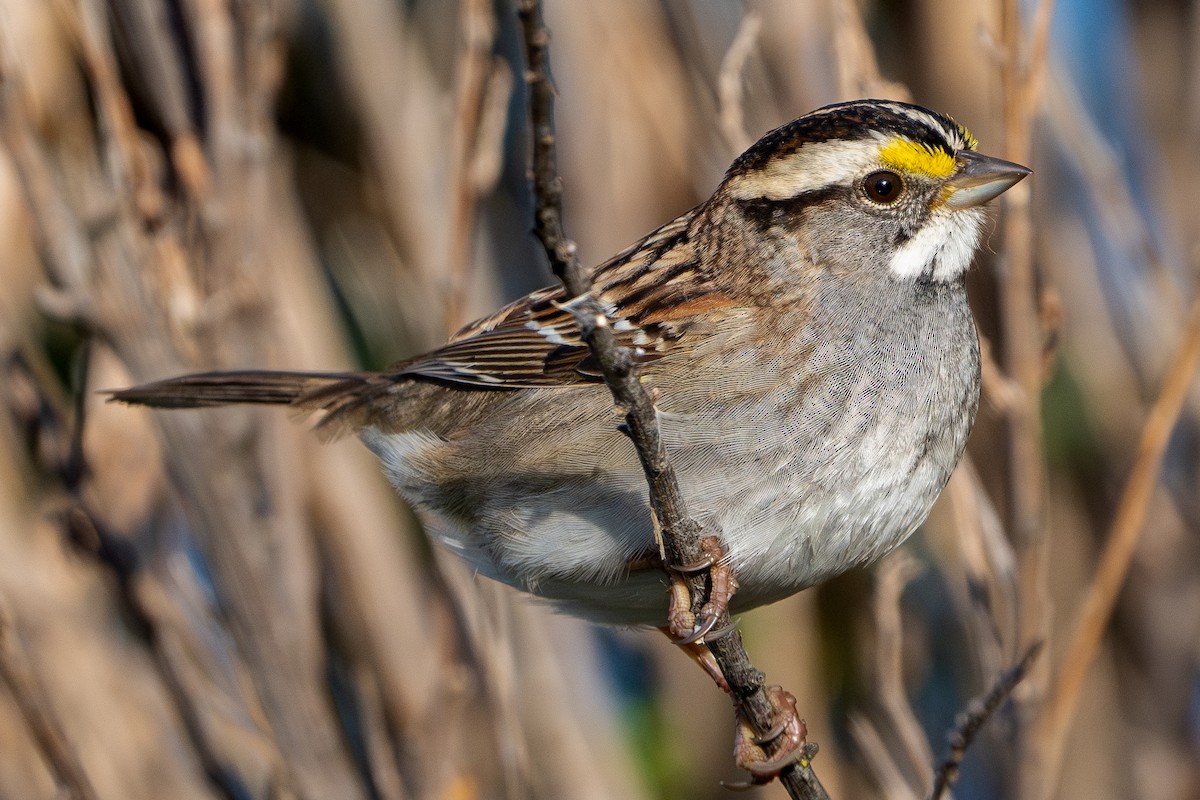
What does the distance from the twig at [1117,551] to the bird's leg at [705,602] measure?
99 centimetres

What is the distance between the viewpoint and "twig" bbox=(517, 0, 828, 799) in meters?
1.80

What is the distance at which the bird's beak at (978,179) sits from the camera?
10.4 ft

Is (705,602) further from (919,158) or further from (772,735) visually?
(919,158)

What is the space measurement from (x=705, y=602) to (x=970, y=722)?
1.88ft

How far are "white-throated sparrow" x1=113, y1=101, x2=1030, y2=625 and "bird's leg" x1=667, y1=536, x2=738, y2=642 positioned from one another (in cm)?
23

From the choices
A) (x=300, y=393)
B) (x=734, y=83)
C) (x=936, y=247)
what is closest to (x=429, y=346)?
(x=300, y=393)

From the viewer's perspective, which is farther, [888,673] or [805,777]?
[888,673]

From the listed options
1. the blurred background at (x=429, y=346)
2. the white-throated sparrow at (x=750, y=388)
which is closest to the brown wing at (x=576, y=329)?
the white-throated sparrow at (x=750, y=388)

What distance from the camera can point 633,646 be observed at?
485 cm

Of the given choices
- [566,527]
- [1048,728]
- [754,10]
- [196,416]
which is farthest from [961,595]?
[196,416]

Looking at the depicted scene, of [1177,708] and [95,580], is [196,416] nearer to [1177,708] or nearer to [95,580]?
[95,580]

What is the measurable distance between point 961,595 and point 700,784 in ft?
3.64

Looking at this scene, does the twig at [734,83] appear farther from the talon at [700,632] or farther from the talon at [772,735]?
the talon at [772,735]

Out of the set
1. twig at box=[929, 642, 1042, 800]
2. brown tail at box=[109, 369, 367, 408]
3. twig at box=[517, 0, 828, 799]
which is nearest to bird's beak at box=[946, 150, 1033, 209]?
twig at box=[929, 642, 1042, 800]
